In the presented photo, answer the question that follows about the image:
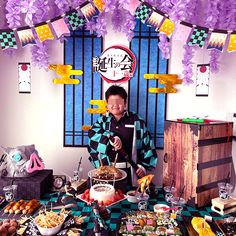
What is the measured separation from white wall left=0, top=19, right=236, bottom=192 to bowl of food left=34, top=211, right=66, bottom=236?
155cm

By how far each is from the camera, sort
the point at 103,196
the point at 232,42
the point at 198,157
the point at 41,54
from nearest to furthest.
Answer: the point at 103,196
the point at 198,157
the point at 232,42
the point at 41,54

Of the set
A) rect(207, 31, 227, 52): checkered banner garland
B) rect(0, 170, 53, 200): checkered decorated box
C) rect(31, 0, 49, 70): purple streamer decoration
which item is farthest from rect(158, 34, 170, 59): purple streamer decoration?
rect(0, 170, 53, 200): checkered decorated box

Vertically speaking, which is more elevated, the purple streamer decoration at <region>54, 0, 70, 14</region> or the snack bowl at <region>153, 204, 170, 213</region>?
the purple streamer decoration at <region>54, 0, 70, 14</region>

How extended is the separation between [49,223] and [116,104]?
149cm

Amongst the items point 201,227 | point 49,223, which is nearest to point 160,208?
point 201,227

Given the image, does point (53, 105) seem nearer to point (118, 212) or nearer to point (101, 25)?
point (101, 25)

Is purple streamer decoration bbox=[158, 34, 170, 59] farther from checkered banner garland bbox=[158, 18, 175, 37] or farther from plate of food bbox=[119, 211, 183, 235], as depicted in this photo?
plate of food bbox=[119, 211, 183, 235]

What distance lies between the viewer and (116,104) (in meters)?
2.83

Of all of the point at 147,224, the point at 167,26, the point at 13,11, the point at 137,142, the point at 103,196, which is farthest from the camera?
the point at 137,142

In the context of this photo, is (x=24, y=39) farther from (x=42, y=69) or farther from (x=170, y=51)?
(x=170, y=51)

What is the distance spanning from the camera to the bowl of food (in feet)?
5.57

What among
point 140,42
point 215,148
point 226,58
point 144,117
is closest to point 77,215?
point 215,148

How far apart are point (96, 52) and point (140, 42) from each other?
0.58m

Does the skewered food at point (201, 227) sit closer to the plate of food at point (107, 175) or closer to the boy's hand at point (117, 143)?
the plate of food at point (107, 175)
